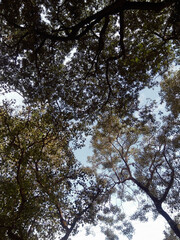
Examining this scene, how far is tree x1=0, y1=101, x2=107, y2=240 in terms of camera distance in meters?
8.22

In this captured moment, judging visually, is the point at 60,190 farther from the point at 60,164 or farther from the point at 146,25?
the point at 146,25

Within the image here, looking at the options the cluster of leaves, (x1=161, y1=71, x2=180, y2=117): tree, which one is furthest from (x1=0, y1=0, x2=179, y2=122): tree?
(x1=161, y1=71, x2=180, y2=117): tree

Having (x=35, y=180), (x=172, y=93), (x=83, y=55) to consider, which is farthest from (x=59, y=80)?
(x=172, y=93)

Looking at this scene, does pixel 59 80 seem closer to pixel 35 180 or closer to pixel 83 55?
pixel 83 55

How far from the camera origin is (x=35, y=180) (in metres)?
9.37

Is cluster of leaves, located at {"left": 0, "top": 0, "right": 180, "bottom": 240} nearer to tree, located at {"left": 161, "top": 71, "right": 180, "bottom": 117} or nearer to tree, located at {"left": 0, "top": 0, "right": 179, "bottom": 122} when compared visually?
tree, located at {"left": 0, "top": 0, "right": 179, "bottom": 122}

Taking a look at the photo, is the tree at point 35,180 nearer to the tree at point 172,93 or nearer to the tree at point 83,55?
the tree at point 83,55

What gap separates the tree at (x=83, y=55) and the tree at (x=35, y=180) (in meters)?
1.83

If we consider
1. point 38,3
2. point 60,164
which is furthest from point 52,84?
point 60,164

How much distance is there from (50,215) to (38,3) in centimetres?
1294

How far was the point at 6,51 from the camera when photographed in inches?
389

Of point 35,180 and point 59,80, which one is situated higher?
point 59,80

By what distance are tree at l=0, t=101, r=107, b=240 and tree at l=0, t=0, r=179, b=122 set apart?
1.83m

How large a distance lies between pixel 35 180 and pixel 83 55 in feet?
27.1
